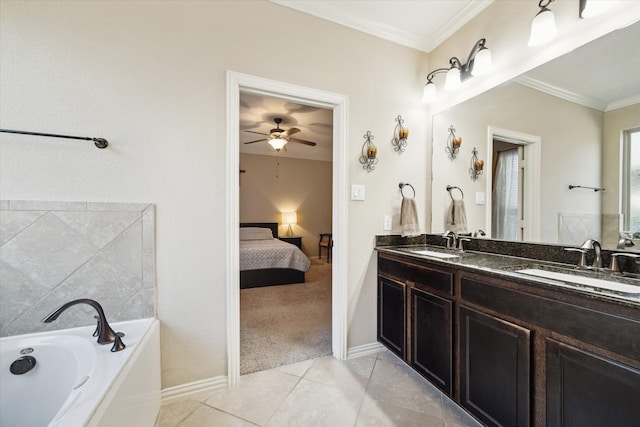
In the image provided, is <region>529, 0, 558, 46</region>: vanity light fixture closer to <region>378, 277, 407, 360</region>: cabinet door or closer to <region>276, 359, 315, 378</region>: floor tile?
<region>378, 277, 407, 360</region>: cabinet door

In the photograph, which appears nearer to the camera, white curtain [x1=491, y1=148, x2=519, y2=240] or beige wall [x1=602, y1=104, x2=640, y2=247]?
beige wall [x1=602, y1=104, x2=640, y2=247]

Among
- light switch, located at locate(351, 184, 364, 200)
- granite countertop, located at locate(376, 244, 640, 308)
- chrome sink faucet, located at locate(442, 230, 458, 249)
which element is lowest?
granite countertop, located at locate(376, 244, 640, 308)

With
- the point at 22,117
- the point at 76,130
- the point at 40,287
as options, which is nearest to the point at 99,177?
the point at 76,130

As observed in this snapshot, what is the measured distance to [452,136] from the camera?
7.25 feet

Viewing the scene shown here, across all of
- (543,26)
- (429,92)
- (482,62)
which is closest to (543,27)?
(543,26)

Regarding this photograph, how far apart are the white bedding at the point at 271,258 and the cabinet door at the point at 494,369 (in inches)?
117

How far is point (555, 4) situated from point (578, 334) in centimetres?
175

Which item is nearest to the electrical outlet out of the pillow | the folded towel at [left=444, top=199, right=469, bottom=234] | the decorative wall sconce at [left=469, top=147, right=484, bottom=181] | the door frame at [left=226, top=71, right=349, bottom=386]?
the door frame at [left=226, top=71, right=349, bottom=386]

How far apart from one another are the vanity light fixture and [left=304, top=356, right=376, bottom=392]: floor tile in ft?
7.70

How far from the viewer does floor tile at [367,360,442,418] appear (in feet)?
5.14

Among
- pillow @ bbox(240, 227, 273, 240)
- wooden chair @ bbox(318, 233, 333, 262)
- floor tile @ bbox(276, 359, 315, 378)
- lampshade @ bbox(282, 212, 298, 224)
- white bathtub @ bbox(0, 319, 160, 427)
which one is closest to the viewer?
white bathtub @ bbox(0, 319, 160, 427)

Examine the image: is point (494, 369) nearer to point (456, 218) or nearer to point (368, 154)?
point (456, 218)

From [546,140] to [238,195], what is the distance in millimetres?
1961

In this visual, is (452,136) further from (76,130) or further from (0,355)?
(0,355)
